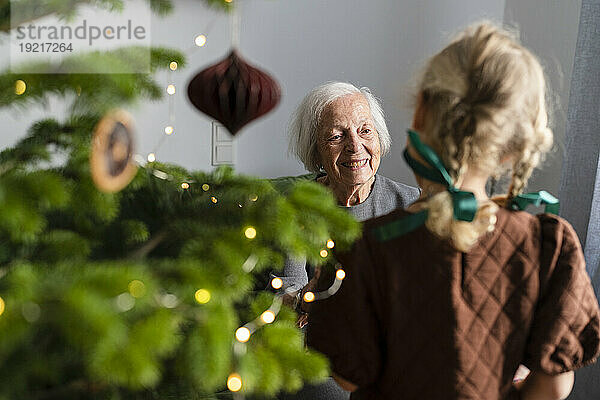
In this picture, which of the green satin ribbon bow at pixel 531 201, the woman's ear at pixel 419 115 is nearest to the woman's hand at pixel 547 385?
the green satin ribbon bow at pixel 531 201

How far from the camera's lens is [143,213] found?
90 centimetres

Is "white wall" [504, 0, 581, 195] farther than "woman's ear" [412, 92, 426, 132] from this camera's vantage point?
Yes

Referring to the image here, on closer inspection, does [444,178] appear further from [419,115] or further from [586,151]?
[586,151]

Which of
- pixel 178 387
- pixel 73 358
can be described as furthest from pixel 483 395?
pixel 73 358

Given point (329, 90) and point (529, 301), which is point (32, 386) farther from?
point (329, 90)

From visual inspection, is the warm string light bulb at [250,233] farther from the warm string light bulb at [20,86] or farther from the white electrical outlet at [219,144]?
the white electrical outlet at [219,144]

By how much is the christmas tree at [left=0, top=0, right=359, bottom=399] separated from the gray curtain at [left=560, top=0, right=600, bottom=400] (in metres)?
1.54

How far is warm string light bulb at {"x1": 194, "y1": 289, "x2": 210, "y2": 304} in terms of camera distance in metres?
0.60

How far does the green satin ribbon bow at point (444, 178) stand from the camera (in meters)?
0.89

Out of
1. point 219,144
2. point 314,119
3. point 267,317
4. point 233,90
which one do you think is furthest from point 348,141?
point 267,317

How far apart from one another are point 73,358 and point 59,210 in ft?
0.89

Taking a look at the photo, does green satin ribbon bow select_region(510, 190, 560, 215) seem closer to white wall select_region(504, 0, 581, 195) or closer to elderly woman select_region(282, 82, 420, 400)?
elderly woman select_region(282, 82, 420, 400)

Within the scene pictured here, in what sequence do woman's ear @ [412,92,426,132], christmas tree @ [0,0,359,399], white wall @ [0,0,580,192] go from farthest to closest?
white wall @ [0,0,580,192] < woman's ear @ [412,92,426,132] < christmas tree @ [0,0,359,399]

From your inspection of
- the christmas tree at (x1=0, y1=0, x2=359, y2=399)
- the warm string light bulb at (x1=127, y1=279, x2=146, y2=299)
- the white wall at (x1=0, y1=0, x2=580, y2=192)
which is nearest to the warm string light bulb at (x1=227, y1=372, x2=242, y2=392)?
the christmas tree at (x1=0, y1=0, x2=359, y2=399)
